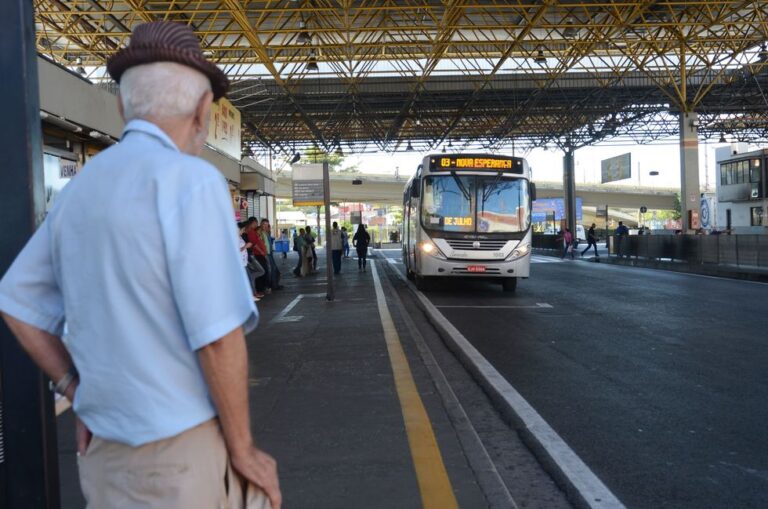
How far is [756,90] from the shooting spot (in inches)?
1439

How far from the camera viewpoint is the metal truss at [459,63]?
2319cm

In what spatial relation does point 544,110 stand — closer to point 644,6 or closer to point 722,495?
point 644,6

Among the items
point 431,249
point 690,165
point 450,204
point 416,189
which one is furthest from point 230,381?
point 690,165

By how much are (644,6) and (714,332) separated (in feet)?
47.7

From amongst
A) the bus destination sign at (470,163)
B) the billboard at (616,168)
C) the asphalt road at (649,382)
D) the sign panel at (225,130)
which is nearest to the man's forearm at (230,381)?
the asphalt road at (649,382)

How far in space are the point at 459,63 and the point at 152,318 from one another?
36.2m

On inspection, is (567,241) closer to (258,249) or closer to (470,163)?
(470,163)

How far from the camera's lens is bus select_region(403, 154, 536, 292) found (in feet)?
56.3

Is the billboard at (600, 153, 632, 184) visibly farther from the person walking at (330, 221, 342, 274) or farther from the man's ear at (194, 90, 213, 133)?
the man's ear at (194, 90, 213, 133)

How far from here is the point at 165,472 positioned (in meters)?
1.74

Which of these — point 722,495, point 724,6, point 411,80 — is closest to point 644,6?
point 724,6

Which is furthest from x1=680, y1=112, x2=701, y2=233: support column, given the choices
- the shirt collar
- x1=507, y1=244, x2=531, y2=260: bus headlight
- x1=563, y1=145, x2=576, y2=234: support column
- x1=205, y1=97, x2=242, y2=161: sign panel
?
the shirt collar

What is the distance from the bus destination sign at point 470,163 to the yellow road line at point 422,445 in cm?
988

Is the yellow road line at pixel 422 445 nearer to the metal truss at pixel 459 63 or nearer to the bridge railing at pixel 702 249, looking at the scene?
the metal truss at pixel 459 63
